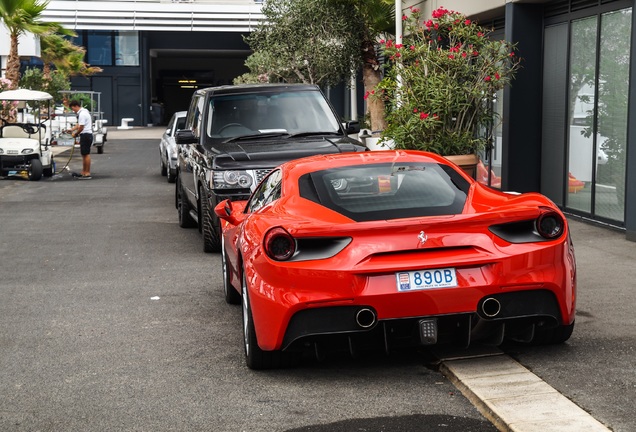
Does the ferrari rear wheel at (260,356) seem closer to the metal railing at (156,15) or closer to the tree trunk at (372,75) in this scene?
the tree trunk at (372,75)

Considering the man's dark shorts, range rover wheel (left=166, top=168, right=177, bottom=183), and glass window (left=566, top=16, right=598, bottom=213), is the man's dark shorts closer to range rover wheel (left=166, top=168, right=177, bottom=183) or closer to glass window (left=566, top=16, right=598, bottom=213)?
range rover wheel (left=166, top=168, right=177, bottom=183)

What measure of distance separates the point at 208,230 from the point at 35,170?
13337 mm

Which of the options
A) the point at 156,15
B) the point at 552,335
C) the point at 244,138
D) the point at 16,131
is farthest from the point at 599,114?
the point at 156,15

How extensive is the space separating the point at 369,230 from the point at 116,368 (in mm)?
1924

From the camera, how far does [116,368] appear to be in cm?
693

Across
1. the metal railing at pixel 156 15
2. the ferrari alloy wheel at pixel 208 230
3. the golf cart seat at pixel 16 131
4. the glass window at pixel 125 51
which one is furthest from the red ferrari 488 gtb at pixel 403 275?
the glass window at pixel 125 51

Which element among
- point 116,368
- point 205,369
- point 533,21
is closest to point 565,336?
point 205,369

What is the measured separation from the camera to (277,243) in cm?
632

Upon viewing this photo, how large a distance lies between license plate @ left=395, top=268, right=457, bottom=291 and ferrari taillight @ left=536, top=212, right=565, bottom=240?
25.3 inches

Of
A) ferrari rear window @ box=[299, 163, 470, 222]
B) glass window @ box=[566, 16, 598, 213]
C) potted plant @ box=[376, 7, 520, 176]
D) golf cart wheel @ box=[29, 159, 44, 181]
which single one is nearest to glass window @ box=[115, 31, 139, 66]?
golf cart wheel @ box=[29, 159, 44, 181]

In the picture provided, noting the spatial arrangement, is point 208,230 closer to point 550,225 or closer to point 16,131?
point 550,225

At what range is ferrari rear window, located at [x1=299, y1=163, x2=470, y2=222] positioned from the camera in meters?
6.68

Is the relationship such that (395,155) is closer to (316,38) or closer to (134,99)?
(316,38)

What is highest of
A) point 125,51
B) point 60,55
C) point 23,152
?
point 125,51
